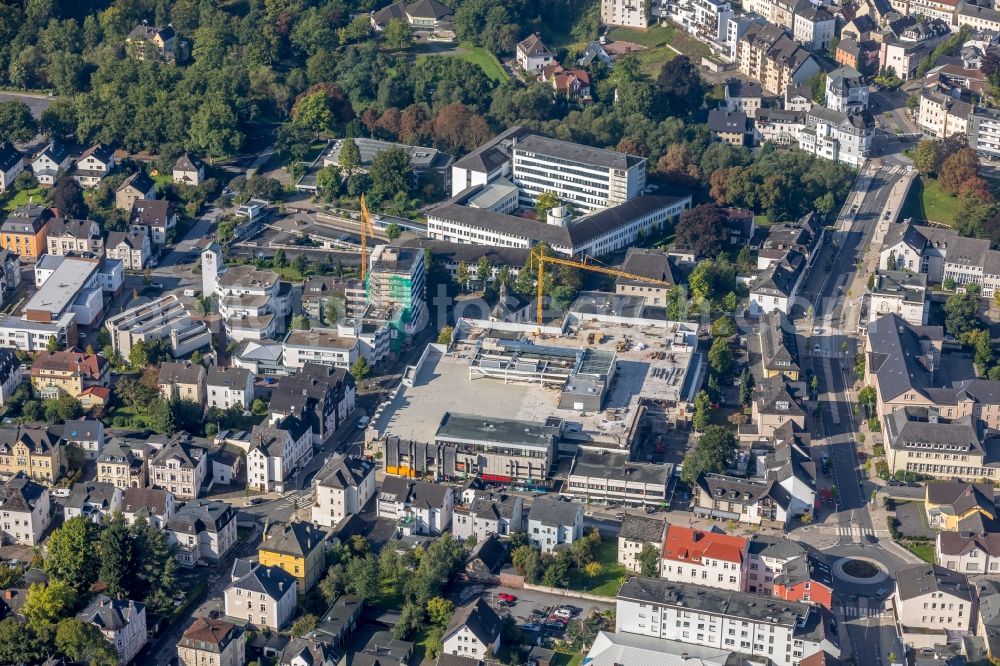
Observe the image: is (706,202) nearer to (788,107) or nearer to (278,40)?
(788,107)

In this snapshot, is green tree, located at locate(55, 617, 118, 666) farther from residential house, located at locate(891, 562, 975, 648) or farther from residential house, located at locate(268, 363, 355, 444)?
residential house, located at locate(891, 562, 975, 648)

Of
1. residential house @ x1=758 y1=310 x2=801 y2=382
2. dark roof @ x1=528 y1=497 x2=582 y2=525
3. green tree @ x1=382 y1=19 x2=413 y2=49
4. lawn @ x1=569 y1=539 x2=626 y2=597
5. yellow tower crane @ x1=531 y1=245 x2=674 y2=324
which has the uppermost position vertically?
green tree @ x1=382 y1=19 x2=413 y2=49

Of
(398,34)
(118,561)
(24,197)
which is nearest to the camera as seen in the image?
(118,561)

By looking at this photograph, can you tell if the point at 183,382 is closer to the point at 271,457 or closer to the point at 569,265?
the point at 271,457

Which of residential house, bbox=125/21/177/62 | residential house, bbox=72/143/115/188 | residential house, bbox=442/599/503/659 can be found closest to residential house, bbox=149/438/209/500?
residential house, bbox=442/599/503/659

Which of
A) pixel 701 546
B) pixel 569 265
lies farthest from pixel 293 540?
pixel 569 265
